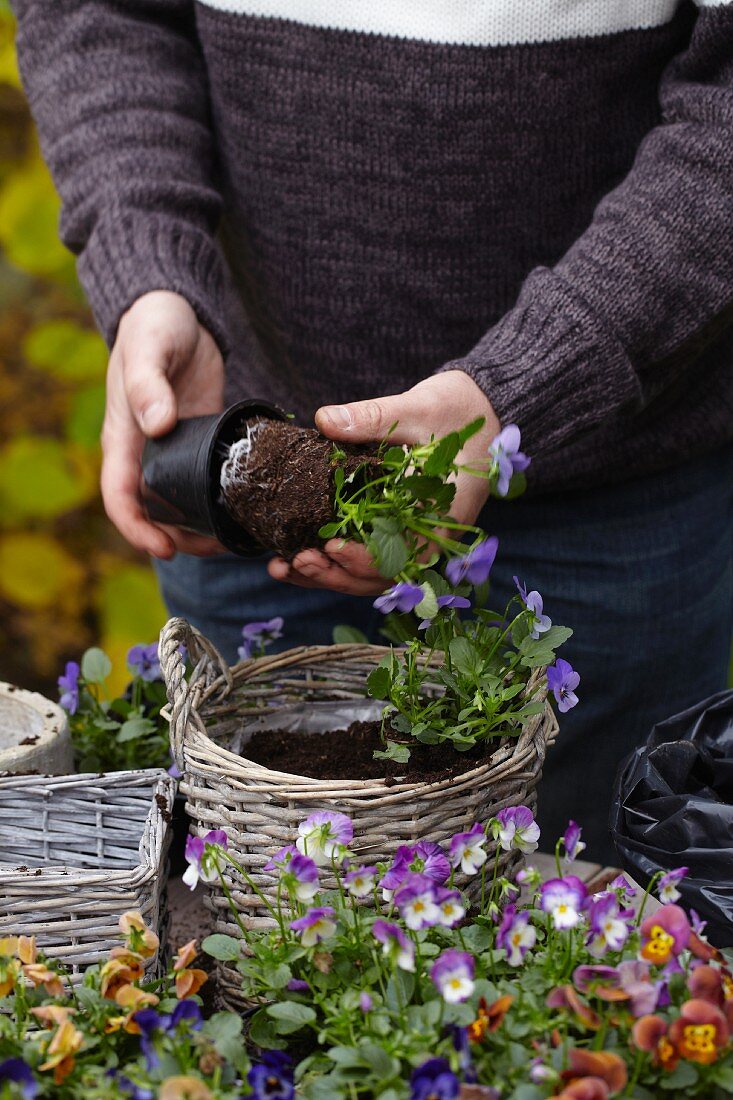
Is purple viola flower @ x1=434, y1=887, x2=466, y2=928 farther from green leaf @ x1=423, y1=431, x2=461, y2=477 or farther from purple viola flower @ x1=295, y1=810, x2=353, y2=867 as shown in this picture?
green leaf @ x1=423, y1=431, x2=461, y2=477

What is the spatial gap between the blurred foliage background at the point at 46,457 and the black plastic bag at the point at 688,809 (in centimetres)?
143

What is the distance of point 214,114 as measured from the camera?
4.96 ft

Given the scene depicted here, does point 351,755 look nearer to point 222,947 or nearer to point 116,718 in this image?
point 222,947

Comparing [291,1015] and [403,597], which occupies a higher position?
[403,597]

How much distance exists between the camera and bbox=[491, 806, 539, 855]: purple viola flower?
846 mm

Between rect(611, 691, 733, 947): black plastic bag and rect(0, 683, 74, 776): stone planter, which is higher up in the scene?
rect(611, 691, 733, 947): black plastic bag

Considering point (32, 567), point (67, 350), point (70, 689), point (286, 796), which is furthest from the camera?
point (32, 567)

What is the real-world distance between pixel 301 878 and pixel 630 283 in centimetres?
70

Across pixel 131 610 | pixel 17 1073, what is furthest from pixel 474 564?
pixel 131 610

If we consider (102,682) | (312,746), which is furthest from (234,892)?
(102,682)

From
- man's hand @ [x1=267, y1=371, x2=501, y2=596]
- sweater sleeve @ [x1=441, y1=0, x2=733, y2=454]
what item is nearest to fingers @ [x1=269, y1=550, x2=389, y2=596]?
man's hand @ [x1=267, y1=371, x2=501, y2=596]

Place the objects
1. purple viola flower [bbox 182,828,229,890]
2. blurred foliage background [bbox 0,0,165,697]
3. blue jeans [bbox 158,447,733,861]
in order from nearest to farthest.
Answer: purple viola flower [bbox 182,828,229,890], blue jeans [bbox 158,447,733,861], blurred foliage background [bbox 0,0,165,697]

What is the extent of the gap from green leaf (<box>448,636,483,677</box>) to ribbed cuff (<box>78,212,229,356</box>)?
2.05 ft

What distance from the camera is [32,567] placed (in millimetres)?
2848
